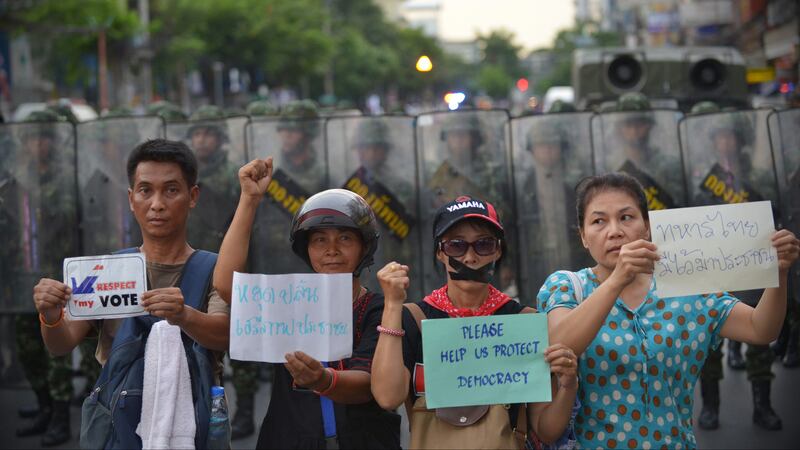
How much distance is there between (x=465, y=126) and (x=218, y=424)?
14.5 ft

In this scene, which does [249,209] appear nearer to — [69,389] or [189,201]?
[189,201]

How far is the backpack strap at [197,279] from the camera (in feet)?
10.9

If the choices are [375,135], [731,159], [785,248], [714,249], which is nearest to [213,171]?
[375,135]

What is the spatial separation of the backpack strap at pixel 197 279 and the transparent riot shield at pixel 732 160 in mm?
4165

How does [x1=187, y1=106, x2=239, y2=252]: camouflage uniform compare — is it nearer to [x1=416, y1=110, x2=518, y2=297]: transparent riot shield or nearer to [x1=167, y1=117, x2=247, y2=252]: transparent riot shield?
[x1=167, y1=117, x2=247, y2=252]: transparent riot shield

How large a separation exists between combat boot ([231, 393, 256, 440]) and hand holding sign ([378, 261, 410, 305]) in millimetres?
4241

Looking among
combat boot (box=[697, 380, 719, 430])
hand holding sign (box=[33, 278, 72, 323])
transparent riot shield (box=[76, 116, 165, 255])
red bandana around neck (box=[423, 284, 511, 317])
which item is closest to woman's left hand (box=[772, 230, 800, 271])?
red bandana around neck (box=[423, 284, 511, 317])

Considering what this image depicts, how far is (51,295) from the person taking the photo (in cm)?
313

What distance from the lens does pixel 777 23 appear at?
3098 centimetres

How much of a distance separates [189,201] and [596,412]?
154cm

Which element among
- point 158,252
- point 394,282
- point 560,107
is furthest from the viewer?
point 560,107

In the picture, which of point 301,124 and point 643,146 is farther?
point 301,124

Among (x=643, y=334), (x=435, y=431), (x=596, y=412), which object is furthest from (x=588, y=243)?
(x=435, y=431)

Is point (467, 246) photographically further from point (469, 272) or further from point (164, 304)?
point (164, 304)
